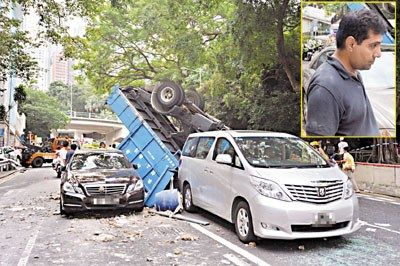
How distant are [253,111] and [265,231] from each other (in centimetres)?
1643

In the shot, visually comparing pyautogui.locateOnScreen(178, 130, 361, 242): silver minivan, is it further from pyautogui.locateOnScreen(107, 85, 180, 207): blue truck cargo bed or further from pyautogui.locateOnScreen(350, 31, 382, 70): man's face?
pyautogui.locateOnScreen(350, 31, 382, 70): man's face

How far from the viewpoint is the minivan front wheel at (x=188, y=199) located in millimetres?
9469

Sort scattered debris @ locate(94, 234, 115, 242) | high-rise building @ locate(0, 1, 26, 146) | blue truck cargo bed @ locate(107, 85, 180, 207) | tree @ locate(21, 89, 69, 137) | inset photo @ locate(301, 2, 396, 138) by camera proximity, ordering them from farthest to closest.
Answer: tree @ locate(21, 89, 69, 137)
high-rise building @ locate(0, 1, 26, 146)
inset photo @ locate(301, 2, 396, 138)
blue truck cargo bed @ locate(107, 85, 180, 207)
scattered debris @ locate(94, 234, 115, 242)

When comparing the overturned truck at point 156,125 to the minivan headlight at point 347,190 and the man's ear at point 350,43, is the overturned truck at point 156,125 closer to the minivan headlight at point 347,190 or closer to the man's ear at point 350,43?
the man's ear at point 350,43

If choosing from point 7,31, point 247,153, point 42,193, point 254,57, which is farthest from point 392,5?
point 7,31

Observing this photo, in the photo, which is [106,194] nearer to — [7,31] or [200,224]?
[200,224]

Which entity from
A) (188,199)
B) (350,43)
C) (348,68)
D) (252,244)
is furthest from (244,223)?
(350,43)

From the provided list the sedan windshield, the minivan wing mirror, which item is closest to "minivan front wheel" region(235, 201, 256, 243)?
the minivan wing mirror

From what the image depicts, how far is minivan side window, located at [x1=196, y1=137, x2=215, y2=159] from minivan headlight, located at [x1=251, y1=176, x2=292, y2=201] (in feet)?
7.45

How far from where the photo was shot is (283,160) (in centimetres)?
739

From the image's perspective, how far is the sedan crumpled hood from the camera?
9.07 metres

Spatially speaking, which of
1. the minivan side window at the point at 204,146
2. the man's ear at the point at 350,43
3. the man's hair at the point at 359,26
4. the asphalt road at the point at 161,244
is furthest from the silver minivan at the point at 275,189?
the man's hair at the point at 359,26

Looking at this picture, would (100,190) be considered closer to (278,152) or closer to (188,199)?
(188,199)

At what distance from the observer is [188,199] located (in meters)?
9.59
